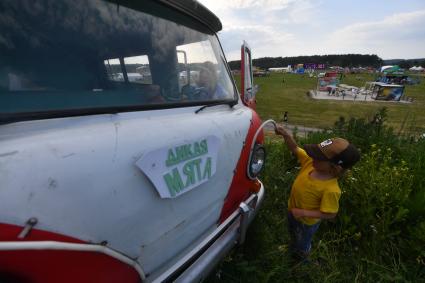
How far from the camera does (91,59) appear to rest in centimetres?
135

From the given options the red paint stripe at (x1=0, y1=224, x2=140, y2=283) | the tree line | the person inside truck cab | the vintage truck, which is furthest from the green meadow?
the tree line

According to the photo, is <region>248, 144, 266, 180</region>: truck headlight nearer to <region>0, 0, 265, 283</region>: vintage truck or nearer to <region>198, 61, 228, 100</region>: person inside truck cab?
<region>0, 0, 265, 283</region>: vintage truck

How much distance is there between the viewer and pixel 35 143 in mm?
951

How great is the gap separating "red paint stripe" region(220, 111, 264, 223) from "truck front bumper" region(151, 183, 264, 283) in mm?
47

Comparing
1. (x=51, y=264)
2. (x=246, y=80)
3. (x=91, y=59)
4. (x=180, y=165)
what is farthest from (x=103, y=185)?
(x=246, y=80)

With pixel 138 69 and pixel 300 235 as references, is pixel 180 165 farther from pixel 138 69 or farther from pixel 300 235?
pixel 300 235

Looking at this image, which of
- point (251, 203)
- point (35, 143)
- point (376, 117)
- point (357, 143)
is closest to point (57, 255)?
point (35, 143)

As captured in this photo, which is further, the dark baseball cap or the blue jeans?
the blue jeans

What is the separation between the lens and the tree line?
348 ft

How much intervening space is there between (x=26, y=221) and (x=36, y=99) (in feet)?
1.65

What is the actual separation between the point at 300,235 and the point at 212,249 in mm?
1146

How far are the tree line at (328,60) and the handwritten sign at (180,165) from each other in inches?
4259

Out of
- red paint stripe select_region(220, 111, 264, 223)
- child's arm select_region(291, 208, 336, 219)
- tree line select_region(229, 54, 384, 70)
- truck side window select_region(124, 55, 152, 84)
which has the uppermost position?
truck side window select_region(124, 55, 152, 84)

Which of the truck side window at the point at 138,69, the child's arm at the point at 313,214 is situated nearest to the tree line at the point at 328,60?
the child's arm at the point at 313,214
